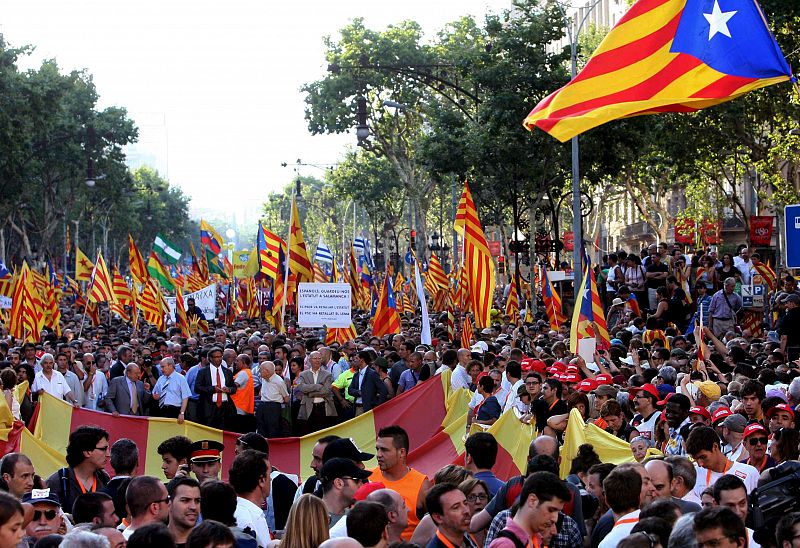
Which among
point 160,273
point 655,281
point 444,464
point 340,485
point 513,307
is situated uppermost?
point 160,273

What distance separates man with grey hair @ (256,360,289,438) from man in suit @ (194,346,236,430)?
443 mm

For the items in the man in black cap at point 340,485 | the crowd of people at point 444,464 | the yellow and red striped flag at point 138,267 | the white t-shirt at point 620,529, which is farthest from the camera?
the yellow and red striped flag at point 138,267

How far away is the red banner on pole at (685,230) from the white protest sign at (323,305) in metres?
38.5

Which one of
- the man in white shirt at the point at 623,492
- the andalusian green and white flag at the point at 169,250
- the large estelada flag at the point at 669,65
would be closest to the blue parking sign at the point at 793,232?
the large estelada flag at the point at 669,65

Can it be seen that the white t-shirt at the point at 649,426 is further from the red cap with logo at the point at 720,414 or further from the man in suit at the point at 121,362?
the man in suit at the point at 121,362

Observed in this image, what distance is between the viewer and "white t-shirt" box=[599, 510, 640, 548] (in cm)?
A: 661

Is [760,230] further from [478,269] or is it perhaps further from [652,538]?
[652,538]

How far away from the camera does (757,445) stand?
8.61 meters

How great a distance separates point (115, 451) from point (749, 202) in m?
58.8

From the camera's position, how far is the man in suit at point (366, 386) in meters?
17.6

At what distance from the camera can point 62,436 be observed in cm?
1468

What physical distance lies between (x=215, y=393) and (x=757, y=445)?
9.96m

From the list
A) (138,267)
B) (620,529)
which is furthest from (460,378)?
(138,267)

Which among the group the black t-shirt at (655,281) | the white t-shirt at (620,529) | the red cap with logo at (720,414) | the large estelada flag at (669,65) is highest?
the large estelada flag at (669,65)
